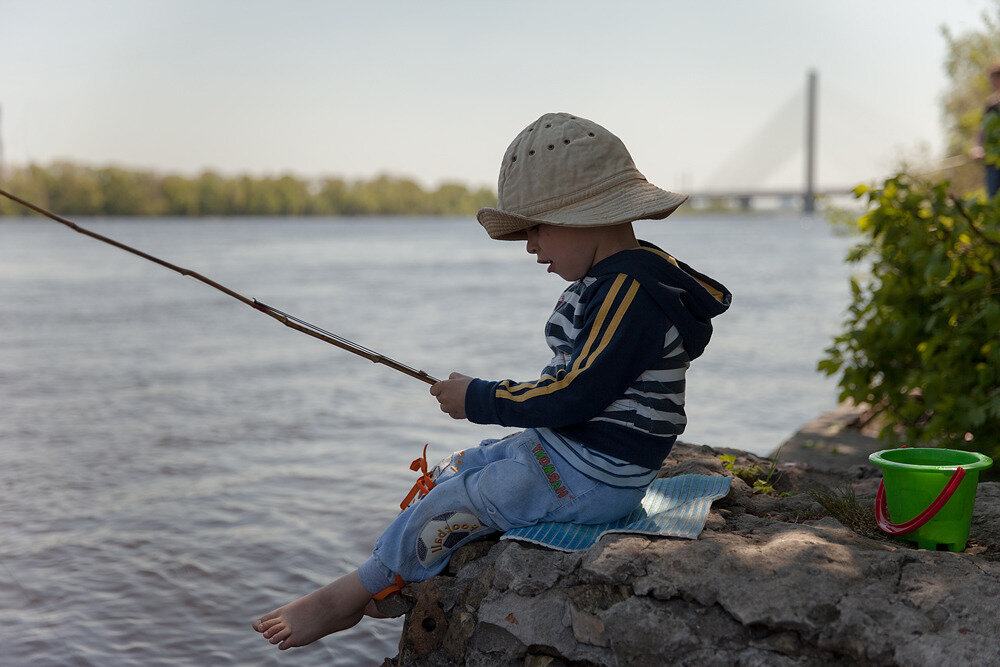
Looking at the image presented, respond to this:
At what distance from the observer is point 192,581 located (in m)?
3.73

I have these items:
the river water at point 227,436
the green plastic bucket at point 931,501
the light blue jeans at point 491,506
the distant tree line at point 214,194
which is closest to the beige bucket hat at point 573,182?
the light blue jeans at point 491,506

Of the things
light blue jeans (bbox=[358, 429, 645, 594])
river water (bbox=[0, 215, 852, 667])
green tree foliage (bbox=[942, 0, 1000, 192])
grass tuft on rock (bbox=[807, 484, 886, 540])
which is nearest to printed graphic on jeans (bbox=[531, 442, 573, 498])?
light blue jeans (bbox=[358, 429, 645, 594])

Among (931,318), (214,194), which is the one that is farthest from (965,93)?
(214,194)

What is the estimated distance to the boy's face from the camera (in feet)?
7.55

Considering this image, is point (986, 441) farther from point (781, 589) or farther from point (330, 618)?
point (330, 618)

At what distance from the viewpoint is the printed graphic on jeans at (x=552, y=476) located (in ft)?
7.42

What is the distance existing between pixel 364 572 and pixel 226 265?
22.8 metres

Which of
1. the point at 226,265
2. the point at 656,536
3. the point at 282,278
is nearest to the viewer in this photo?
the point at 656,536

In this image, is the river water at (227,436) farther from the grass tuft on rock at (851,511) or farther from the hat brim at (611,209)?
the hat brim at (611,209)

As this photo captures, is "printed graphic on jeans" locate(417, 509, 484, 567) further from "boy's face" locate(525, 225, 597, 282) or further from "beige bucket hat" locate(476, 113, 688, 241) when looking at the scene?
"beige bucket hat" locate(476, 113, 688, 241)

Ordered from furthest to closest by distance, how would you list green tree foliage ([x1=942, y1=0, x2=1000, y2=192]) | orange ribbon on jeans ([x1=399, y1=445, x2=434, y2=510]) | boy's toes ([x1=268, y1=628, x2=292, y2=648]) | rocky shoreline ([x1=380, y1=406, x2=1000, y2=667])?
green tree foliage ([x1=942, y1=0, x2=1000, y2=192])
orange ribbon on jeans ([x1=399, y1=445, x2=434, y2=510])
boy's toes ([x1=268, y1=628, x2=292, y2=648])
rocky shoreline ([x1=380, y1=406, x2=1000, y2=667])

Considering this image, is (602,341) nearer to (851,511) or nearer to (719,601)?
(719,601)

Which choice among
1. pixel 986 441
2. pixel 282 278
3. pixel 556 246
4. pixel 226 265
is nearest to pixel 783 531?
pixel 556 246

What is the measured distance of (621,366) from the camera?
2125 millimetres
